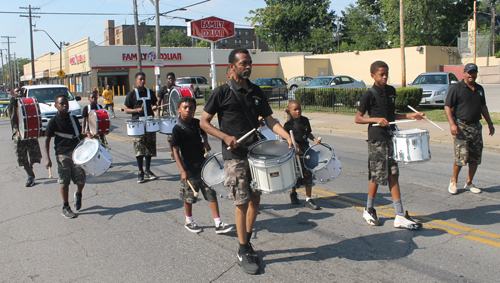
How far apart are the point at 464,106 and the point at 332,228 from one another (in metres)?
2.94

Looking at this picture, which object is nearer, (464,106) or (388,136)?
(388,136)

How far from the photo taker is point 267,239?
15.6ft

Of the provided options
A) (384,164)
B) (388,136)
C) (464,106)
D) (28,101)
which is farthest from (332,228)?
(28,101)

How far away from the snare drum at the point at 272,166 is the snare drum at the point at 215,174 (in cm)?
81

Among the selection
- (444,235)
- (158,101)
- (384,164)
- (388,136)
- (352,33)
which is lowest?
(444,235)

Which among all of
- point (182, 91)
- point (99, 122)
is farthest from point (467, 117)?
point (99, 122)

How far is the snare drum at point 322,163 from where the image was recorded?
4.97m

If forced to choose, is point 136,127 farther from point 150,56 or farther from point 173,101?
point 150,56

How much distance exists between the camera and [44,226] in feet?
18.1

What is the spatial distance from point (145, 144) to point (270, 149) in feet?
14.5

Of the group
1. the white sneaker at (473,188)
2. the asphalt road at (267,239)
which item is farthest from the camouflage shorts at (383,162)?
the white sneaker at (473,188)

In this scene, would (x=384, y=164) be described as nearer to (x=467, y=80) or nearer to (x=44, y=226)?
(x=467, y=80)

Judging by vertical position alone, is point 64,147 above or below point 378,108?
below

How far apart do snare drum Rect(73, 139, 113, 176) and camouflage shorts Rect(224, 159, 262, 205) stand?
8.71ft
